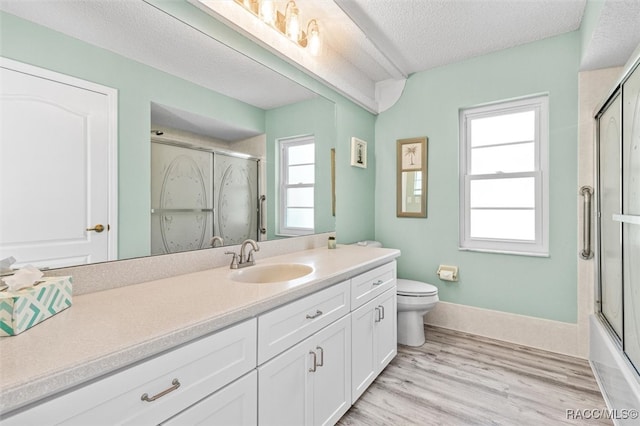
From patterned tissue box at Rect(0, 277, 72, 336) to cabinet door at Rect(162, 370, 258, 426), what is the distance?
0.45 m

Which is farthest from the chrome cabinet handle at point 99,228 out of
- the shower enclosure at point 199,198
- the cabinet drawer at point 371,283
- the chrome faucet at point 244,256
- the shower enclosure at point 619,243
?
the shower enclosure at point 619,243

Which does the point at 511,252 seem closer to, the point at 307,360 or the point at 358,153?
the point at 358,153

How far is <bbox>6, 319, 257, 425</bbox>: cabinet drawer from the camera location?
63 cm

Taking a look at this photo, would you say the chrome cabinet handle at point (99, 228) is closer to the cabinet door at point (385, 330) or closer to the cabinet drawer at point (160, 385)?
the cabinet drawer at point (160, 385)

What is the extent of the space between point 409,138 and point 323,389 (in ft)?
7.83

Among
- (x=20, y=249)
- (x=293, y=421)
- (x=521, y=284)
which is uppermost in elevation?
(x=20, y=249)

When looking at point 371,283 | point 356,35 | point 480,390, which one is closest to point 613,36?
point 356,35

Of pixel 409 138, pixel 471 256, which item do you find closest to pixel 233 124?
pixel 409 138

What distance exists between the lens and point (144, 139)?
129 cm

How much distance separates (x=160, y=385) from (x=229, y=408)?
275mm

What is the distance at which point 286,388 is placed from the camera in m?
1.19

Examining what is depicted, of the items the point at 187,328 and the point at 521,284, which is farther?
the point at 521,284

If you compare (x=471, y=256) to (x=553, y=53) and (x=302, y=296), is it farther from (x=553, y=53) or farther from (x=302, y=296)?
(x=302, y=296)

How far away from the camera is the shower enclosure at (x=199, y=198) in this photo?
137 cm
